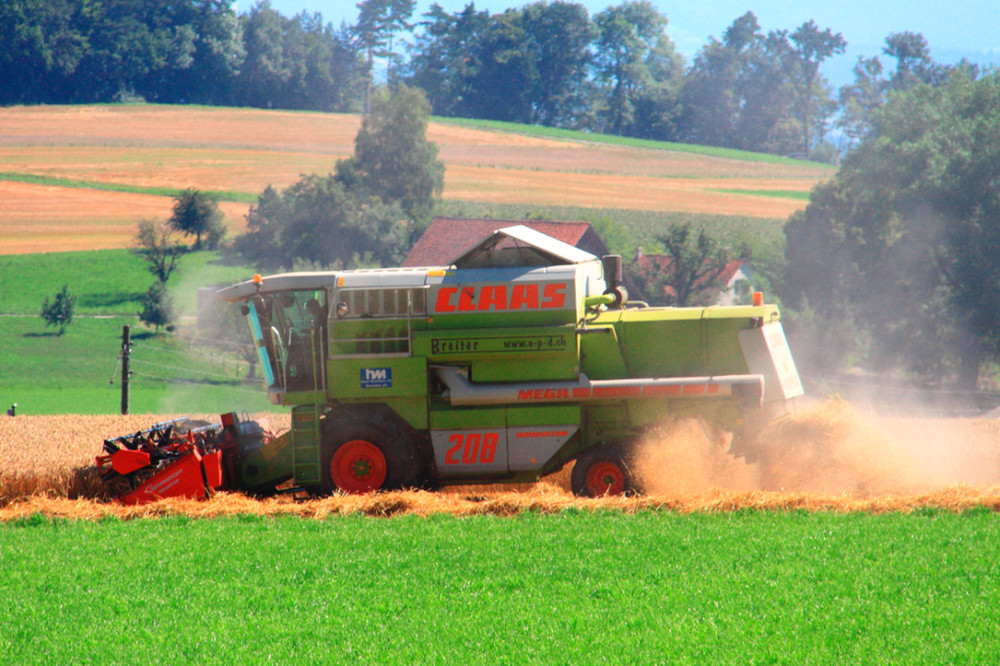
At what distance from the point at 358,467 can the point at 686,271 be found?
36898mm

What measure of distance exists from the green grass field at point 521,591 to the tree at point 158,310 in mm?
38122

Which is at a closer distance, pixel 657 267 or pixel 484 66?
pixel 657 267

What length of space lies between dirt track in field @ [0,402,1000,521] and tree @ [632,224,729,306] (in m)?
33.7

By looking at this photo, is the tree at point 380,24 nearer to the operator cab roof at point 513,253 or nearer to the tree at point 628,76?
the tree at point 628,76

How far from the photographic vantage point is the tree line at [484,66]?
80.9 metres

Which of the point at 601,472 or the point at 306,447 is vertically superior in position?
the point at 306,447

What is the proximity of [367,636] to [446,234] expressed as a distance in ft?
130

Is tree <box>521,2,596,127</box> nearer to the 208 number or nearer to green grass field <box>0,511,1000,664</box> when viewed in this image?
the 208 number

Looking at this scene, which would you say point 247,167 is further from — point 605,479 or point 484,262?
point 605,479

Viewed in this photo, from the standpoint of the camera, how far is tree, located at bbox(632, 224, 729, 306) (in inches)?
1827

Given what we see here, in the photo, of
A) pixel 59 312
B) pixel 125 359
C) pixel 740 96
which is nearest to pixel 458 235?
pixel 59 312

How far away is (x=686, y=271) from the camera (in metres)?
46.6

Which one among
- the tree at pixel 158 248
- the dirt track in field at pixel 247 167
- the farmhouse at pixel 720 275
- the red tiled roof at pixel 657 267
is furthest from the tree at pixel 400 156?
the red tiled roof at pixel 657 267

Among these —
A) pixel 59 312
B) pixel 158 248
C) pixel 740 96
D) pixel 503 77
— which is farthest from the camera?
pixel 740 96
